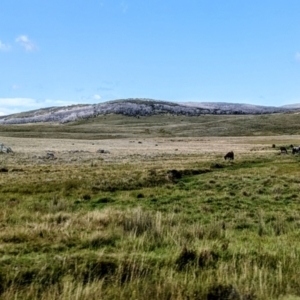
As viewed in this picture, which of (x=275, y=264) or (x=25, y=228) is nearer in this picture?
(x=275, y=264)

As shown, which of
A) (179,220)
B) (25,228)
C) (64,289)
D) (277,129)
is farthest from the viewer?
(277,129)

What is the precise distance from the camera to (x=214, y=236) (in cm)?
1420

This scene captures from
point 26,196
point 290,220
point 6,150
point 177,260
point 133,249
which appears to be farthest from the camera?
point 6,150

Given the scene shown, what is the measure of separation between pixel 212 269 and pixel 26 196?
54.0ft

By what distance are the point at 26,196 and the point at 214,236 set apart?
1373 cm

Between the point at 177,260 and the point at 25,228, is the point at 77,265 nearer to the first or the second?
the point at 177,260

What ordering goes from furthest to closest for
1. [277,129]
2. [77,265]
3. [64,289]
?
[277,129] < [77,265] < [64,289]

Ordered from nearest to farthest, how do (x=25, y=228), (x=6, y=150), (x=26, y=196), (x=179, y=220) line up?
(x=25, y=228) → (x=179, y=220) → (x=26, y=196) → (x=6, y=150)

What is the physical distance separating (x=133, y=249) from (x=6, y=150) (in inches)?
2361

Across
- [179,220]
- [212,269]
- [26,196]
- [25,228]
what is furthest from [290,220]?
[26,196]

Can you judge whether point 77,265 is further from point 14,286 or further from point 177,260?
point 177,260

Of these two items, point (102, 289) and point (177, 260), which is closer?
point (102, 289)

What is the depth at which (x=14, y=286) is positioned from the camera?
892 centimetres

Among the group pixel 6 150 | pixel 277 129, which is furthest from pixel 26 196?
pixel 277 129
